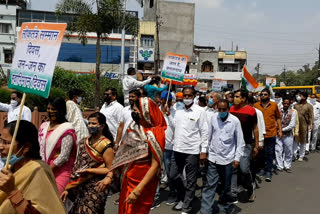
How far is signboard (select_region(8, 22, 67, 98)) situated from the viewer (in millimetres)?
3020

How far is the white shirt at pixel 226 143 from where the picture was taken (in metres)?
5.69

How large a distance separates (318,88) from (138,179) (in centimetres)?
2503

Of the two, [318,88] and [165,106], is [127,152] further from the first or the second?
[318,88]

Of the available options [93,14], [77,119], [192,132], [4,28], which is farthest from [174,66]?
[4,28]

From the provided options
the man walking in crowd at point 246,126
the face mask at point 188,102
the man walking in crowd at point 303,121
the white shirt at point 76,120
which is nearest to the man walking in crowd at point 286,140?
the man walking in crowd at point 303,121

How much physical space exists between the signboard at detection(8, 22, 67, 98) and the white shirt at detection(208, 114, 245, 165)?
3288 millimetres

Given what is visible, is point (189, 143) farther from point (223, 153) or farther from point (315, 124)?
point (315, 124)

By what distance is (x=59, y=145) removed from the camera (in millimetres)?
3908

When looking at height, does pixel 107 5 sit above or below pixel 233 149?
above

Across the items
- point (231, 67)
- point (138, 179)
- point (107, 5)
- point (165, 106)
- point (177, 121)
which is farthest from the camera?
point (231, 67)

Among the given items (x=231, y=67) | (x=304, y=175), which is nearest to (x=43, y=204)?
(x=304, y=175)

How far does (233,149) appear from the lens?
5770 mm

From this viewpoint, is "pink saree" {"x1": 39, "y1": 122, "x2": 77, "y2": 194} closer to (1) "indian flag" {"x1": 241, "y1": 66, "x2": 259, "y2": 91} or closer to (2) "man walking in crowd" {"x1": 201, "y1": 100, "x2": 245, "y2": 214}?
(2) "man walking in crowd" {"x1": 201, "y1": 100, "x2": 245, "y2": 214}

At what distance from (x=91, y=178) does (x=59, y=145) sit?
19.2 inches
